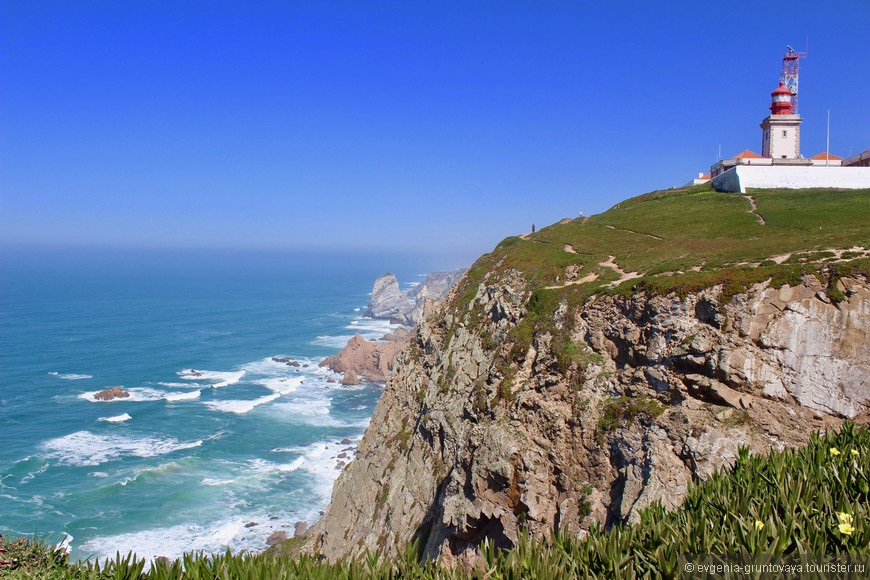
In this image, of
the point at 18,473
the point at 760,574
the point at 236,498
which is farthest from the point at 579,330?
the point at 18,473

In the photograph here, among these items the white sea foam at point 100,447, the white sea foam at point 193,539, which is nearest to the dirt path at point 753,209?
the white sea foam at point 193,539

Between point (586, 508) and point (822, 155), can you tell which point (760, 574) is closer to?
point (586, 508)

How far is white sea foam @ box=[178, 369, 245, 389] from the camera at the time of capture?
240 feet

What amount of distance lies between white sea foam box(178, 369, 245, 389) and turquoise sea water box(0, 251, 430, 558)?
9.7 inches

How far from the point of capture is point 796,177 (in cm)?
3938

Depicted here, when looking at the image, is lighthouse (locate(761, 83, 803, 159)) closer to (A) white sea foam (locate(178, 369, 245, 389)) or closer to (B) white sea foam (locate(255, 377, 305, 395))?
(B) white sea foam (locate(255, 377, 305, 395))

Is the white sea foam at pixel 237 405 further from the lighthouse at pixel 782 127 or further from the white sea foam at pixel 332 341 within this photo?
the lighthouse at pixel 782 127

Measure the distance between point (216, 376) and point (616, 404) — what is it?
221 ft

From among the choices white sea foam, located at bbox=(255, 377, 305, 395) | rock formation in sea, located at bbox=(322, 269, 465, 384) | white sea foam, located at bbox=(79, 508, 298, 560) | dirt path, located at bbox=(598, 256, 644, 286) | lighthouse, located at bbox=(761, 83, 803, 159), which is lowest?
white sea foam, located at bbox=(79, 508, 298, 560)

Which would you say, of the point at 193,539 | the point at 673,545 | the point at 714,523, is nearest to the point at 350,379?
Result: the point at 193,539

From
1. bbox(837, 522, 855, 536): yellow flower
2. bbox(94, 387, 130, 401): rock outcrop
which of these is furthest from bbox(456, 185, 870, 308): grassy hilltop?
bbox(94, 387, 130, 401): rock outcrop

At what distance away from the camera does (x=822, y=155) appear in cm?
4578

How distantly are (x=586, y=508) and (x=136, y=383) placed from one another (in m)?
68.2

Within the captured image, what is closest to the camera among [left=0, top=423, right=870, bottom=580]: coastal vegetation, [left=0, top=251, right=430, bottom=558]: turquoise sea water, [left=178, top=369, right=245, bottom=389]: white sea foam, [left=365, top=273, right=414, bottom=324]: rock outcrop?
[left=0, top=423, right=870, bottom=580]: coastal vegetation
